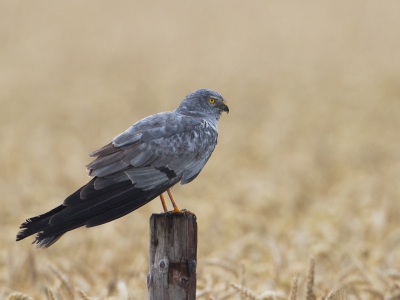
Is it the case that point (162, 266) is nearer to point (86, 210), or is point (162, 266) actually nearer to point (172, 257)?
point (172, 257)

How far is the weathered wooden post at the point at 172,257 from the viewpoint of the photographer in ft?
16.2

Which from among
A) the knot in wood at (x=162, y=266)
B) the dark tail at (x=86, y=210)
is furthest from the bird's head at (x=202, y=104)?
the knot in wood at (x=162, y=266)

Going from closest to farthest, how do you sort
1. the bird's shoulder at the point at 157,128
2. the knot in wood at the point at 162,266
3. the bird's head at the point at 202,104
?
1. the knot in wood at the point at 162,266
2. the bird's shoulder at the point at 157,128
3. the bird's head at the point at 202,104

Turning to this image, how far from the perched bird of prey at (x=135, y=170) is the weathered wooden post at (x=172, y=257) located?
10.4 inches

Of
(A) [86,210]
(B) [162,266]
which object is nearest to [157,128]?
(A) [86,210]

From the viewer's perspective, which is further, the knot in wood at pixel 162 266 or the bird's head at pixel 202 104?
the bird's head at pixel 202 104

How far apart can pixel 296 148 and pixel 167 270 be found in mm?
13734

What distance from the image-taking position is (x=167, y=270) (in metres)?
4.93

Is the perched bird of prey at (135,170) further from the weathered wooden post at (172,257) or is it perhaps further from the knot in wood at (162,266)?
the knot in wood at (162,266)

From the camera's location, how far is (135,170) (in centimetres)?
526

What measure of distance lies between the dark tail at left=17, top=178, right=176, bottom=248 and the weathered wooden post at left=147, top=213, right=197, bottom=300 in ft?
0.91

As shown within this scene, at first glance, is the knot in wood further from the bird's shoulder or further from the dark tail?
the bird's shoulder

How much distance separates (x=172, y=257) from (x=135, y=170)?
2.60 feet

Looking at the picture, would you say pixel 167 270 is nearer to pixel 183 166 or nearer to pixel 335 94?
pixel 183 166
